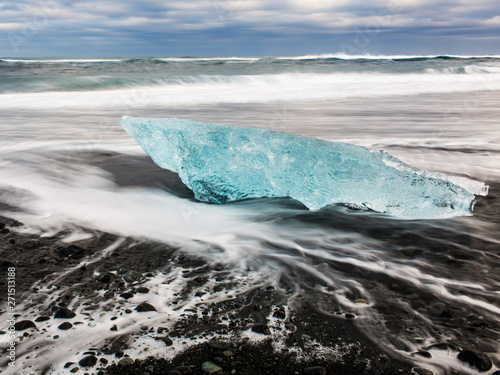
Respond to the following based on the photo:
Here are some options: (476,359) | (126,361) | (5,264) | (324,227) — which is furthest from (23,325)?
(324,227)

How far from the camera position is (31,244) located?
2424mm

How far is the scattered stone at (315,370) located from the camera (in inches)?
55.3

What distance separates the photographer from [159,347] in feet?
4.96

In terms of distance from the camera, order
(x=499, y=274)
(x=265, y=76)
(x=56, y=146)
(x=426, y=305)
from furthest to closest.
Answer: (x=265, y=76) → (x=56, y=146) → (x=499, y=274) → (x=426, y=305)

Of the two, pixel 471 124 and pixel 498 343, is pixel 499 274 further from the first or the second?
pixel 471 124

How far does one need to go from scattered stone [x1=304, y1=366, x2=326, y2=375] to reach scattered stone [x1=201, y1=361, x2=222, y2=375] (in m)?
0.28

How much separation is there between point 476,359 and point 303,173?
1.73m

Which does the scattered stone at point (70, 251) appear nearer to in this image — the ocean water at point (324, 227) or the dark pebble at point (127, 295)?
the ocean water at point (324, 227)

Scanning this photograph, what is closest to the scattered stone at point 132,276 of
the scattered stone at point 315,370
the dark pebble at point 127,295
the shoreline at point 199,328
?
the shoreline at point 199,328

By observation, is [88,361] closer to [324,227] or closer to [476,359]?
[476,359]

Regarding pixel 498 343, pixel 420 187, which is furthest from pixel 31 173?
pixel 498 343

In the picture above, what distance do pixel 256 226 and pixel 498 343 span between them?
5.22 ft

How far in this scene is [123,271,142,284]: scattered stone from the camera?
1999 mm

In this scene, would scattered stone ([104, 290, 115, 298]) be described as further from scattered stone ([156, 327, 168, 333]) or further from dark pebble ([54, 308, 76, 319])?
scattered stone ([156, 327, 168, 333])
